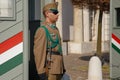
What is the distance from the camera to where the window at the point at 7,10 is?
562cm

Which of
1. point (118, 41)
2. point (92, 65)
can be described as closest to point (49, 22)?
point (92, 65)

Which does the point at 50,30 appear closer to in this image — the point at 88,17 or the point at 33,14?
the point at 33,14

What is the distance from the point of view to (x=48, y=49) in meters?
5.31

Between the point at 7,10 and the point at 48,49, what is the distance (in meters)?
0.84

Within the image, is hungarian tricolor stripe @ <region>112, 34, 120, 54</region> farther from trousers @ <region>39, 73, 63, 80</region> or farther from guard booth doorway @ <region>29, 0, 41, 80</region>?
Result: trousers @ <region>39, 73, 63, 80</region>

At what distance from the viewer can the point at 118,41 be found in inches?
359

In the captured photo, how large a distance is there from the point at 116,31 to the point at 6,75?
4.12m

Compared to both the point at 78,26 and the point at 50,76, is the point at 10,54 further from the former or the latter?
the point at 78,26

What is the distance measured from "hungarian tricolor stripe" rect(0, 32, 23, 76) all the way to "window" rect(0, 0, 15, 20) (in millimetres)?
272

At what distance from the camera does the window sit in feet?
18.5

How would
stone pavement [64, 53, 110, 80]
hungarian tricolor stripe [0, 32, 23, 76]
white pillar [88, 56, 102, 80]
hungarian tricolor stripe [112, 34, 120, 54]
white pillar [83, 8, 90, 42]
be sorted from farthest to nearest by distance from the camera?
white pillar [83, 8, 90, 42] → stone pavement [64, 53, 110, 80] → hungarian tricolor stripe [112, 34, 120, 54] → white pillar [88, 56, 102, 80] → hungarian tricolor stripe [0, 32, 23, 76]

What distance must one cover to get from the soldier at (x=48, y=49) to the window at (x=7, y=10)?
54 centimetres

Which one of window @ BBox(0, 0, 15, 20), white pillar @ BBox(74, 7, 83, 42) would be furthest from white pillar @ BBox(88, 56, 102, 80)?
white pillar @ BBox(74, 7, 83, 42)

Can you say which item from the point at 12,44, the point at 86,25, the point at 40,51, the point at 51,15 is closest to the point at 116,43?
the point at 12,44
